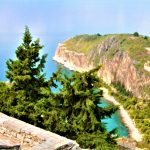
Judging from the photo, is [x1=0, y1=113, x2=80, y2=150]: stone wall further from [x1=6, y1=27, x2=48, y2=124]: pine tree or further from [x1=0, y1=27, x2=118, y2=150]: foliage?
[x1=6, y1=27, x2=48, y2=124]: pine tree

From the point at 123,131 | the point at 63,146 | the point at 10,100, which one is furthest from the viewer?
the point at 123,131

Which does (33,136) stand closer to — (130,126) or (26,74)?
(26,74)

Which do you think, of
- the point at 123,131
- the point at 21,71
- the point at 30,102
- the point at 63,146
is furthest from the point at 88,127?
the point at 123,131

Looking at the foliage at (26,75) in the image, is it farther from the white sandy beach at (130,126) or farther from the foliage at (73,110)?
the white sandy beach at (130,126)

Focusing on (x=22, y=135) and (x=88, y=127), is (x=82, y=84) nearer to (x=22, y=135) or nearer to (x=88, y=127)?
(x=88, y=127)

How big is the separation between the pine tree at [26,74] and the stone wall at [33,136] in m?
10.5

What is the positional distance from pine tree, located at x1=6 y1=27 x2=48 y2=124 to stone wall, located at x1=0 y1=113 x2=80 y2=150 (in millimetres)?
10461

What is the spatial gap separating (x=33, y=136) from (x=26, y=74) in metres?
13.3

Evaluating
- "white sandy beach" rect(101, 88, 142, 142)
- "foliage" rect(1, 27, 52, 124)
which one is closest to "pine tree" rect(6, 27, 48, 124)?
"foliage" rect(1, 27, 52, 124)

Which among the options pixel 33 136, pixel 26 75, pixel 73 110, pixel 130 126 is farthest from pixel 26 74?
pixel 130 126

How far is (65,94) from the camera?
78.8 feet

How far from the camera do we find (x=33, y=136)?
1589 centimetres

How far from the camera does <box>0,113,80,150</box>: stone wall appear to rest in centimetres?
1440

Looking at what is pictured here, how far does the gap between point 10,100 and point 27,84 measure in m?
2.04
